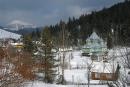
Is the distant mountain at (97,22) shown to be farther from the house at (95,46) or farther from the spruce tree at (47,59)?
the spruce tree at (47,59)

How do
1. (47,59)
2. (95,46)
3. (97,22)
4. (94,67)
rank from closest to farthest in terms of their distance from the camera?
(47,59) < (94,67) < (95,46) < (97,22)

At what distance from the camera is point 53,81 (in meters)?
42.1

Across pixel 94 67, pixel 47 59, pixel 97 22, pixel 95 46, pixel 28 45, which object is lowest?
pixel 94 67

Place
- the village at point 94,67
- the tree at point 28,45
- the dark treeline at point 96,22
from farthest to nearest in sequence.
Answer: the dark treeline at point 96,22
the tree at point 28,45
the village at point 94,67

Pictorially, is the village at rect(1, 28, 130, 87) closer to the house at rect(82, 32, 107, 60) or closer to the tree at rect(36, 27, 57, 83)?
the house at rect(82, 32, 107, 60)

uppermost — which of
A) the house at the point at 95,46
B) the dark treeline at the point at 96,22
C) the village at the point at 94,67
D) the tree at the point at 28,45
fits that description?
the dark treeline at the point at 96,22

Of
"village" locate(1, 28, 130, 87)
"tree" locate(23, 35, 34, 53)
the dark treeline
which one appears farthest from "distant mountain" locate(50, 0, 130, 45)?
"tree" locate(23, 35, 34, 53)

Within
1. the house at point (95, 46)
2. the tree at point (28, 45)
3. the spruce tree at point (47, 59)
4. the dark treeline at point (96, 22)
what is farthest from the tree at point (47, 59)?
the dark treeline at point (96, 22)

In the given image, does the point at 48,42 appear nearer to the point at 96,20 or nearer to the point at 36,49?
the point at 36,49

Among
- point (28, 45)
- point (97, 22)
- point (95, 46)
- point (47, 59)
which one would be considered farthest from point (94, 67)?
point (97, 22)

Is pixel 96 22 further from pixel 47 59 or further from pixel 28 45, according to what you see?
pixel 47 59

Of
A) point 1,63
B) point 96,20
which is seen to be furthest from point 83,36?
point 1,63

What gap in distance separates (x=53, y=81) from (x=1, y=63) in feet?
99.9

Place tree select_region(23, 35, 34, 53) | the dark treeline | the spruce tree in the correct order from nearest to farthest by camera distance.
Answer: the spruce tree, tree select_region(23, 35, 34, 53), the dark treeline
